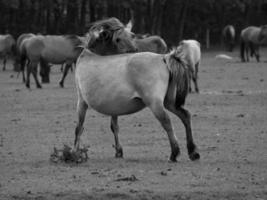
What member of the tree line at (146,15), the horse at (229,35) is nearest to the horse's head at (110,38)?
the tree line at (146,15)

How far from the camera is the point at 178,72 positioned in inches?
426

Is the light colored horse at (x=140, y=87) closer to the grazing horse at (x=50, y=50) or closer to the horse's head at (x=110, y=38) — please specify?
the horse's head at (x=110, y=38)

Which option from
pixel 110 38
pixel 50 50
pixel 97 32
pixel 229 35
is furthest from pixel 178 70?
pixel 229 35

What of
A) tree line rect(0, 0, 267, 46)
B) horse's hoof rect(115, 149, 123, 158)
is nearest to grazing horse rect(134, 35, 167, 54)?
horse's hoof rect(115, 149, 123, 158)

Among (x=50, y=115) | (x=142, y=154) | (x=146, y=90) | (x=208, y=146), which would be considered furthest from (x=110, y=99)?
(x=50, y=115)

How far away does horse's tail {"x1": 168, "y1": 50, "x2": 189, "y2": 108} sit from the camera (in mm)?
10820

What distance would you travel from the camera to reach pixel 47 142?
1375 centimetres

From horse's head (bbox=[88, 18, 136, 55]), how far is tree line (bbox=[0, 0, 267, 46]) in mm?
42441

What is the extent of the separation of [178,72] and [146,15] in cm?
5384

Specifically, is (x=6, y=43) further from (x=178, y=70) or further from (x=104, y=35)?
(x=178, y=70)

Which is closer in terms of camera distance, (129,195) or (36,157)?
(129,195)

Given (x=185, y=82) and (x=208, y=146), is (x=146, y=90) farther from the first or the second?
(x=208, y=146)

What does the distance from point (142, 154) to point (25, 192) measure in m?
3.37

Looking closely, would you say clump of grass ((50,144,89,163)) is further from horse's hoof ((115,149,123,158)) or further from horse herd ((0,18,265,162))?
horse's hoof ((115,149,123,158))
